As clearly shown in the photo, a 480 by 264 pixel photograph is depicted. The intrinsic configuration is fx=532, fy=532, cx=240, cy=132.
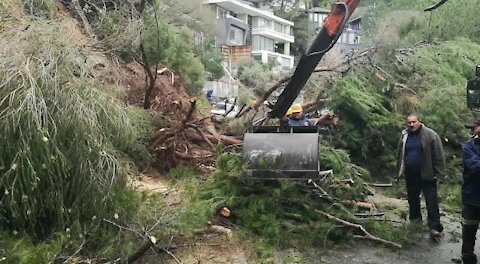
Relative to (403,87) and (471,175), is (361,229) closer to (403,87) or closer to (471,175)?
(471,175)

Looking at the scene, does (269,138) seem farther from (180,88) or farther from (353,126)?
(180,88)

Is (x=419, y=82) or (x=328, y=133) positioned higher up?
(x=419, y=82)

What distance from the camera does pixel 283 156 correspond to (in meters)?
5.74

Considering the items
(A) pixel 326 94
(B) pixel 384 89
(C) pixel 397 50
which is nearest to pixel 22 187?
(A) pixel 326 94

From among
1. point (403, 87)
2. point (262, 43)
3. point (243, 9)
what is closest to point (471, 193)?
point (403, 87)

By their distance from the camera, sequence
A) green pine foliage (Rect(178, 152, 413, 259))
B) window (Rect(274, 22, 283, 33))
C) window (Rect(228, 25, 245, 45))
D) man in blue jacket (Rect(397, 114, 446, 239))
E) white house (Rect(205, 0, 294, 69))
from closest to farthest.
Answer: green pine foliage (Rect(178, 152, 413, 259)) < man in blue jacket (Rect(397, 114, 446, 239)) < white house (Rect(205, 0, 294, 69)) < window (Rect(228, 25, 245, 45)) < window (Rect(274, 22, 283, 33))

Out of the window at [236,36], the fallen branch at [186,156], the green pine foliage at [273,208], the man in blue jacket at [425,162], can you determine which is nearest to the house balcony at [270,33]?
the window at [236,36]

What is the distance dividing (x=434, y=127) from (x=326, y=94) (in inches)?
79.0

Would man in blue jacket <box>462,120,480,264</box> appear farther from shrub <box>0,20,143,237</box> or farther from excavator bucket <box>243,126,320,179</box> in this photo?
shrub <box>0,20,143,237</box>

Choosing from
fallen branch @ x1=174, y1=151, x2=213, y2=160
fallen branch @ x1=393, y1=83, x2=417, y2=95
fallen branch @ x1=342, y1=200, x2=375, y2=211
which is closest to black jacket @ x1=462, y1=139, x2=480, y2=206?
fallen branch @ x1=342, y1=200, x2=375, y2=211

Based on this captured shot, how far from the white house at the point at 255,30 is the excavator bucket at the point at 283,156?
30.4 m

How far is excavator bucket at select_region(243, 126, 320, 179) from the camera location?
5.67 metres

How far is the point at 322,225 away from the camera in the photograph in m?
5.66

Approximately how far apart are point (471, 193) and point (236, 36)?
35092 mm
